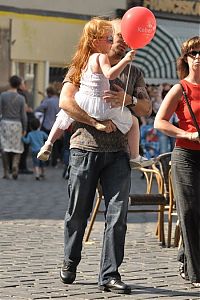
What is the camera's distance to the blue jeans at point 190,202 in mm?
7812

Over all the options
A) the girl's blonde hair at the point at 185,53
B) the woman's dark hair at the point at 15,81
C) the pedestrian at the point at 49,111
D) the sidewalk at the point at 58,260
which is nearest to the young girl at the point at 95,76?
the girl's blonde hair at the point at 185,53

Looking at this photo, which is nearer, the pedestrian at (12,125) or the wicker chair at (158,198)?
the wicker chair at (158,198)

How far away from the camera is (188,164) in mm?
7816

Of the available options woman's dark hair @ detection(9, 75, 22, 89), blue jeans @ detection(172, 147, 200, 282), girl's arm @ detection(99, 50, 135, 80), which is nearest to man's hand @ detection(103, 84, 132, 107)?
girl's arm @ detection(99, 50, 135, 80)

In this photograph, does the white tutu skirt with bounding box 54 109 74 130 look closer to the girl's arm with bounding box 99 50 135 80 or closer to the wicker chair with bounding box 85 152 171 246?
the girl's arm with bounding box 99 50 135 80

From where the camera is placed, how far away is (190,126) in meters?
7.81

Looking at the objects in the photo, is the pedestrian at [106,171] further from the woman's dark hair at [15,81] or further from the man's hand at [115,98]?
the woman's dark hair at [15,81]

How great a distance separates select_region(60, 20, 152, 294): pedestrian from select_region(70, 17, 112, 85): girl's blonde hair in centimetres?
5

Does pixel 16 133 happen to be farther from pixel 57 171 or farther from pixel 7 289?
pixel 7 289

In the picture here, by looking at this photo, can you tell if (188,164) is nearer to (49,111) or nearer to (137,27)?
(137,27)

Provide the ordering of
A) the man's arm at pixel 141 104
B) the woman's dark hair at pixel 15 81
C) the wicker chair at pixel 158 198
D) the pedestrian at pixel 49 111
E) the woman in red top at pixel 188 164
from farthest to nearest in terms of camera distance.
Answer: the pedestrian at pixel 49 111 < the woman's dark hair at pixel 15 81 < the wicker chair at pixel 158 198 < the woman in red top at pixel 188 164 < the man's arm at pixel 141 104

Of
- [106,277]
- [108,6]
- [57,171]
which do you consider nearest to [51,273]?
[106,277]

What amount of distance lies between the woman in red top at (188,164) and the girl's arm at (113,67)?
699mm

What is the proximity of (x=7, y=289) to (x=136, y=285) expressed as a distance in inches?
40.5
